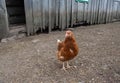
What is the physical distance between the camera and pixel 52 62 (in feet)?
9.63

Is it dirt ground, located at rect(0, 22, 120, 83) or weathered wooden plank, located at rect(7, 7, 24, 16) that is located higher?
weathered wooden plank, located at rect(7, 7, 24, 16)

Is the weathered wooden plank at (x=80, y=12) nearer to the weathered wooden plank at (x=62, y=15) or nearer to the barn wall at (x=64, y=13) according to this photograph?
the barn wall at (x=64, y=13)

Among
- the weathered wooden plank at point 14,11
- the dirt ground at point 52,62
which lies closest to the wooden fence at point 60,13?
the dirt ground at point 52,62

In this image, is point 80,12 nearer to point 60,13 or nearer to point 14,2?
point 60,13

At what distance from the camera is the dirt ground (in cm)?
244

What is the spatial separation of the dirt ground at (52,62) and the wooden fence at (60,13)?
0.60 metres

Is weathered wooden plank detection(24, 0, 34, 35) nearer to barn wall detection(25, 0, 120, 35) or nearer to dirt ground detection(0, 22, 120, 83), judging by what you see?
barn wall detection(25, 0, 120, 35)

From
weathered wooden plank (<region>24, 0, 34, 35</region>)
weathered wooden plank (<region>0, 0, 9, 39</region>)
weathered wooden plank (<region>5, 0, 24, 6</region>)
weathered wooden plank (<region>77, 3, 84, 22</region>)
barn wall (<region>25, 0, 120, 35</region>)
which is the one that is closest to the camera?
weathered wooden plank (<region>0, 0, 9, 39</region>)

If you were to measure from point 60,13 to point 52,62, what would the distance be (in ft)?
8.26

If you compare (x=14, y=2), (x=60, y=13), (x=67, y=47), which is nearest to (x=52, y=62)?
(x=67, y=47)

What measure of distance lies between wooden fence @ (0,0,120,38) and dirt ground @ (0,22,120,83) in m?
0.60

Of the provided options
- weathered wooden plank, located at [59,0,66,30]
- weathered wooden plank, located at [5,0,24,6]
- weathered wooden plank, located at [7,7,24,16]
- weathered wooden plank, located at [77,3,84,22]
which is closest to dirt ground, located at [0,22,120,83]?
weathered wooden plank, located at [59,0,66,30]

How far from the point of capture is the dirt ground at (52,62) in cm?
244

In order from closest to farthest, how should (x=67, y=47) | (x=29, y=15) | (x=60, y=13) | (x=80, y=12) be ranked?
(x=67, y=47), (x=29, y=15), (x=60, y=13), (x=80, y=12)
